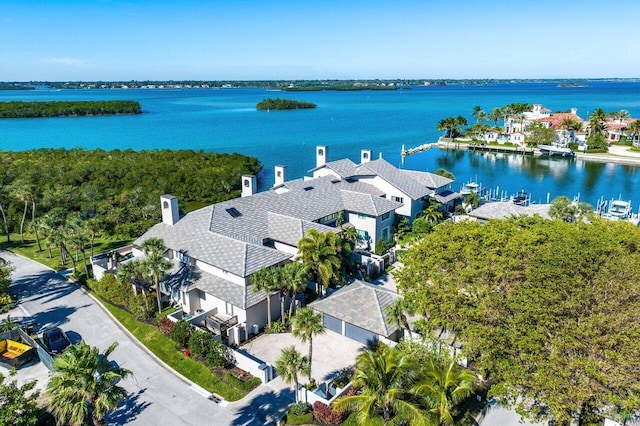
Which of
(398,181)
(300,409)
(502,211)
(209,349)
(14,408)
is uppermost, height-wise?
(398,181)

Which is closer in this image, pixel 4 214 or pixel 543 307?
pixel 543 307

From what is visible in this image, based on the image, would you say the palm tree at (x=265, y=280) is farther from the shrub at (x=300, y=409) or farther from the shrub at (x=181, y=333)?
the shrub at (x=300, y=409)

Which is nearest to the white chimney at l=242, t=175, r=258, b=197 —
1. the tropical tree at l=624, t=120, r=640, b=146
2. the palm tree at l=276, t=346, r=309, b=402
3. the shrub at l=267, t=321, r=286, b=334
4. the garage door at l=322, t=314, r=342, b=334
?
the shrub at l=267, t=321, r=286, b=334

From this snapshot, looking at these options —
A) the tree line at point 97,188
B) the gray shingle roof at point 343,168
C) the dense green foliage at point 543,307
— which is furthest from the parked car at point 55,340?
the gray shingle roof at point 343,168

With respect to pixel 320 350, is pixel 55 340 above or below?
above

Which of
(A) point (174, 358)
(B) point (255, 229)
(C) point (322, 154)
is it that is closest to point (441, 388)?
(A) point (174, 358)

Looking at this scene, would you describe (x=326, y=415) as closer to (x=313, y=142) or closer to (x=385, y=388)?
(x=385, y=388)
